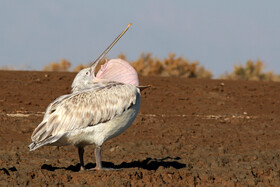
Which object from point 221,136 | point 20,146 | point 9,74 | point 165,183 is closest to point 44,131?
point 165,183

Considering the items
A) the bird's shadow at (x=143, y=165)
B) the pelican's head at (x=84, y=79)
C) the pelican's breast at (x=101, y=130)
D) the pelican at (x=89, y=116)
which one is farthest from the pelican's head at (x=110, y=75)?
the bird's shadow at (x=143, y=165)

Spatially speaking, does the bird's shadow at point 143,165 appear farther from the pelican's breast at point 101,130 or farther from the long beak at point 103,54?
the long beak at point 103,54

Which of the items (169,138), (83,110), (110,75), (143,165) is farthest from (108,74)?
(169,138)

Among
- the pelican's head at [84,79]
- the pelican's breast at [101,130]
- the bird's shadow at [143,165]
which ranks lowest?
the bird's shadow at [143,165]

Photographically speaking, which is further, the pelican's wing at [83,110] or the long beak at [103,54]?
the long beak at [103,54]

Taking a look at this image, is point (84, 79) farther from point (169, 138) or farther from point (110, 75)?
point (169, 138)

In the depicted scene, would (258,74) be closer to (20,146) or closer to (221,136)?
(221,136)

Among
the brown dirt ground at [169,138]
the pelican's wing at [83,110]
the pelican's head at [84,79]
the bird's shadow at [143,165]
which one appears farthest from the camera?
the bird's shadow at [143,165]

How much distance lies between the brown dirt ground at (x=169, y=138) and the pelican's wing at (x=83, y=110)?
1.74 feet

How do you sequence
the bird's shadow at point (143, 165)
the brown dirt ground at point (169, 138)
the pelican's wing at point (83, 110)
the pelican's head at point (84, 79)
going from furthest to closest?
the bird's shadow at point (143, 165)
the pelican's head at point (84, 79)
the brown dirt ground at point (169, 138)
the pelican's wing at point (83, 110)

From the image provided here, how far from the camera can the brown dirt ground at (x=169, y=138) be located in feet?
25.6

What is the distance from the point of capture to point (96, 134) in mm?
7891

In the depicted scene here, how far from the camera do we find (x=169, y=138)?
12109 mm

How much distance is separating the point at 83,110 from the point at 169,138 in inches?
177
